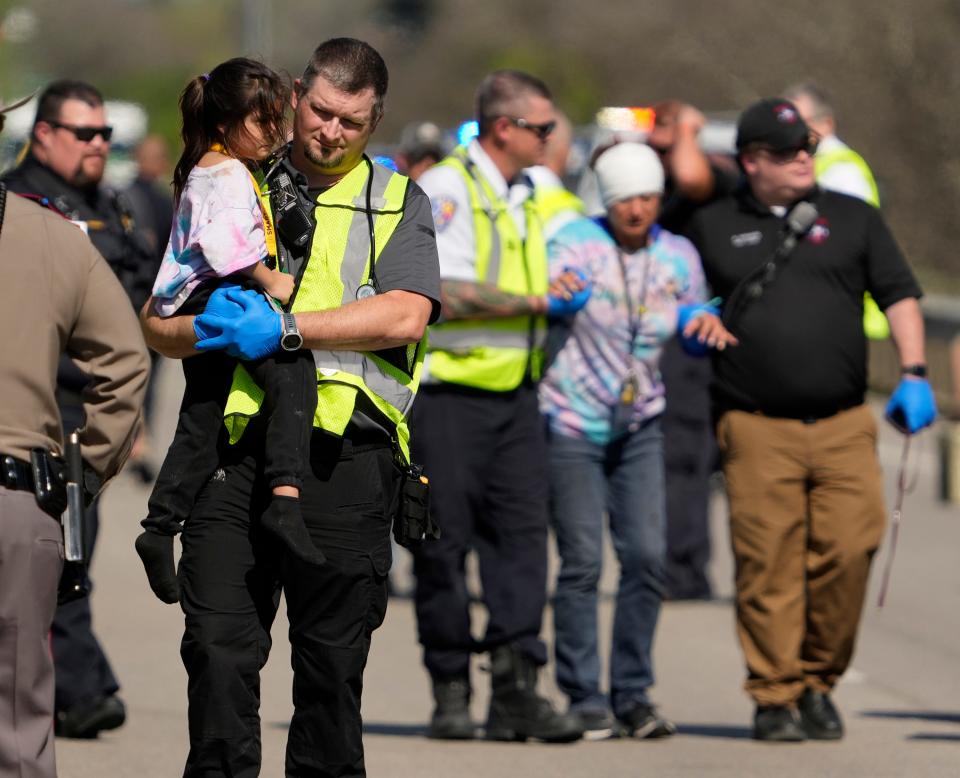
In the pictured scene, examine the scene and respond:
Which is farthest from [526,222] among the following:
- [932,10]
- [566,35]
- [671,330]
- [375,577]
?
[566,35]

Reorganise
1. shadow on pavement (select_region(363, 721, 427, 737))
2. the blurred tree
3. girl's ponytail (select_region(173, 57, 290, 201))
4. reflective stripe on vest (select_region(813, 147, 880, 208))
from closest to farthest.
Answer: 1. girl's ponytail (select_region(173, 57, 290, 201))
2. shadow on pavement (select_region(363, 721, 427, 737))
3. reflective stripe on vest (select_region(813, 147, 880, 208))
4. the blurred tree

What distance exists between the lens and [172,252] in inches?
207

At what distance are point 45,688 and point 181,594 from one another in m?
0.41

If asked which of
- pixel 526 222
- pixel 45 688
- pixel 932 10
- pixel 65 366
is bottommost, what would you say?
pixel 45 688

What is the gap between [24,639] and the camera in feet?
16.8

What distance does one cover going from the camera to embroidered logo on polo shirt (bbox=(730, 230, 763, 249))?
25.7ft

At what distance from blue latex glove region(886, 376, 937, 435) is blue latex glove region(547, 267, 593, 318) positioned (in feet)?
3.92

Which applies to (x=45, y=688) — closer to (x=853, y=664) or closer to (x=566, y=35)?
(x=853, y=664)

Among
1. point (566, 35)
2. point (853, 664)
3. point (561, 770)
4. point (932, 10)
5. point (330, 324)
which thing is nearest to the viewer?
point (330, 324)

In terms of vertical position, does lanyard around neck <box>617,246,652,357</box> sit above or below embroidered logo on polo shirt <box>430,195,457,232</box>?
below

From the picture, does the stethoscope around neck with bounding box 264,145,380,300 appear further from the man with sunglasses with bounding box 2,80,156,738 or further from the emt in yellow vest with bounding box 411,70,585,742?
the man with sunglasses with bounding box 2,80,156,738

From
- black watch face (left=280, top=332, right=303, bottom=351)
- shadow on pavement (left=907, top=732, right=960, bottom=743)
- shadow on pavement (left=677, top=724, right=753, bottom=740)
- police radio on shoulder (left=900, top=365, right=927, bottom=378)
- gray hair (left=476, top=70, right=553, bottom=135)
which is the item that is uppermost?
gray hair (left=476, top=70, right=553, bottom=135)

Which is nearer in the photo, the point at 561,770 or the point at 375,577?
the point at 375,577

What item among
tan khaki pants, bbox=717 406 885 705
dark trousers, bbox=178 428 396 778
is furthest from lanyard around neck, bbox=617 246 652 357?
dark trousers, bbox=178 428 396 778
